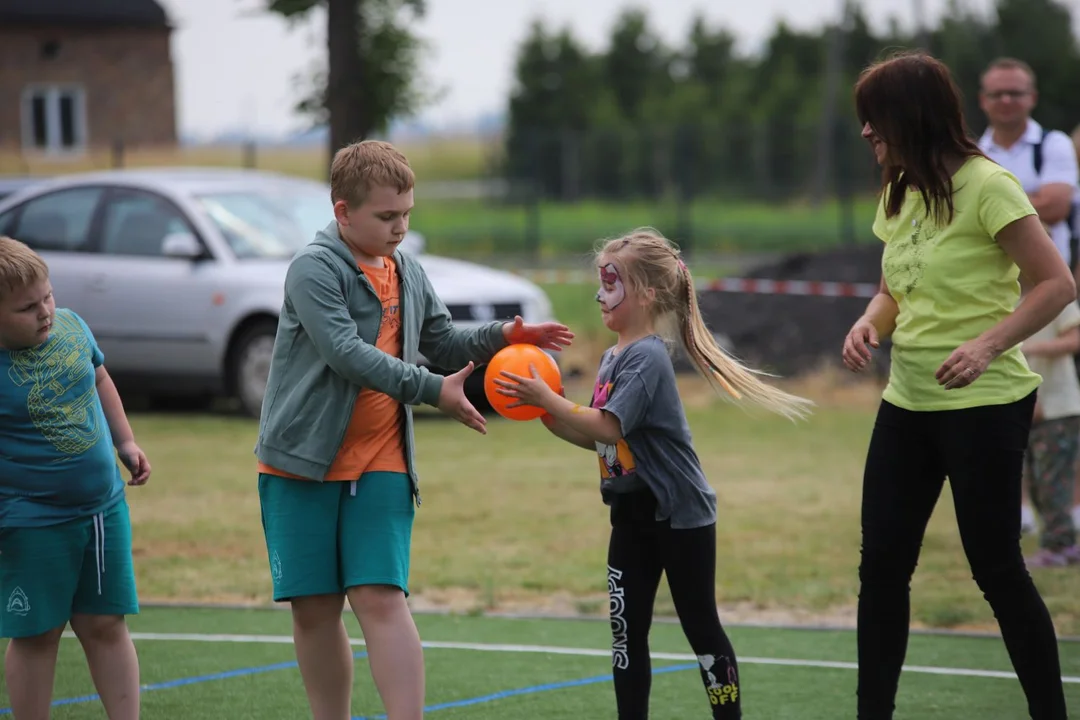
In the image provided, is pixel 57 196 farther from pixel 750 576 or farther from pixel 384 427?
pixel 384 427

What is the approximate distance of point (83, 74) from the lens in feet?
130

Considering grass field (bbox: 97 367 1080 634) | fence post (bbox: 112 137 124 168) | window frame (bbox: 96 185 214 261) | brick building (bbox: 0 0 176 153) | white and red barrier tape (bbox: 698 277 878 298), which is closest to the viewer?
grass field (bbox: 97 367 1080 634)

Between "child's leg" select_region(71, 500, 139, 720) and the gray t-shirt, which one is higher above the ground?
the gray t-shirt

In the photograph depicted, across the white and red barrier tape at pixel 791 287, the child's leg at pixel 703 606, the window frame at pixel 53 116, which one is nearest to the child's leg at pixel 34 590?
the child's leg at pixel 703 606

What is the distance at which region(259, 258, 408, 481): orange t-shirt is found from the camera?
410 centimetres

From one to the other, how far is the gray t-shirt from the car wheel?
7.79 m

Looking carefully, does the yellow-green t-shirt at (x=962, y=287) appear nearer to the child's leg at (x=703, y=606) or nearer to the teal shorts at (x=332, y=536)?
the child's leg at (x=703, y=606)

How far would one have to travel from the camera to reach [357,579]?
4.06 metres

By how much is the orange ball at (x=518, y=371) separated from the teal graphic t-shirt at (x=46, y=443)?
3.70 feet

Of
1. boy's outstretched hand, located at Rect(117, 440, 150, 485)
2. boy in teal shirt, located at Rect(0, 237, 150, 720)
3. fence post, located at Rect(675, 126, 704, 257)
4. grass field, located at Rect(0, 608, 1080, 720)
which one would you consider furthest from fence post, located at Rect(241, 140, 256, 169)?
boy in teal shirt, located at Rect(0, 237, 150, 720)

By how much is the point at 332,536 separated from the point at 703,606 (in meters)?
1.06

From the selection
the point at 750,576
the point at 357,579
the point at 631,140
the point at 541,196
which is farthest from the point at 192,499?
the point at 631,140

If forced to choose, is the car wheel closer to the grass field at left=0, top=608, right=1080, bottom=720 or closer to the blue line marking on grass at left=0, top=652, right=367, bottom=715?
the grass field at left=0, top=608, right=1080, bottom=720

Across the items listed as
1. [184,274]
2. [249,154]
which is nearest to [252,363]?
[184,274]
